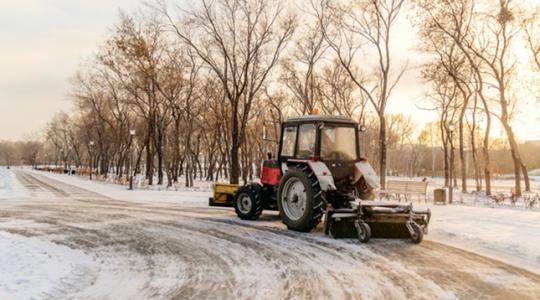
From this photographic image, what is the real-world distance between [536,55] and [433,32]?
6.12 m

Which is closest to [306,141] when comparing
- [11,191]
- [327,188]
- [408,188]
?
[327,188]

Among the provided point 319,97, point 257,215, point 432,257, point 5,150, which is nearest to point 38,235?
point 257,215

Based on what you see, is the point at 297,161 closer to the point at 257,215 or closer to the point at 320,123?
the point at 320,123

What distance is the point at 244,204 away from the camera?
44.1 ft

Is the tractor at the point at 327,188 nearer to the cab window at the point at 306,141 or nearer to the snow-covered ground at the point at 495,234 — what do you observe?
the cab window at the point at 306,141

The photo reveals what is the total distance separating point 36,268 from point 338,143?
23.6ft

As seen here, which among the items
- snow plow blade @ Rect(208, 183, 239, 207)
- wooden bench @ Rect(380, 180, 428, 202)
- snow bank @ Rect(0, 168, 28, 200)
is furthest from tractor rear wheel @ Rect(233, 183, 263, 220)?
snow bank @ Rect(0, 168, 28, 200)

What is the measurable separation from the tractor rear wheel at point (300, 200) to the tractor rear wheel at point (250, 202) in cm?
143

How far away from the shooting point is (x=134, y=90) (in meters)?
39.1

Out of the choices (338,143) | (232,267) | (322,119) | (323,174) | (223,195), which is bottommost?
(232,267)

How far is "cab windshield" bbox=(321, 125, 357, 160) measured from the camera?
11586 mm

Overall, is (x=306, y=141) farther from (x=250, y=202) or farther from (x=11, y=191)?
(x=11, y=191)

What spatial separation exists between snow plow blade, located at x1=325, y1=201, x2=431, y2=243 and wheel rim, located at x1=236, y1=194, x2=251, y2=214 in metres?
3.48

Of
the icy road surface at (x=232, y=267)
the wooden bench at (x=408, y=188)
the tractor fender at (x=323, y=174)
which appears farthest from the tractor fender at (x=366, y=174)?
the wooden bench at (x=408, y=188)
